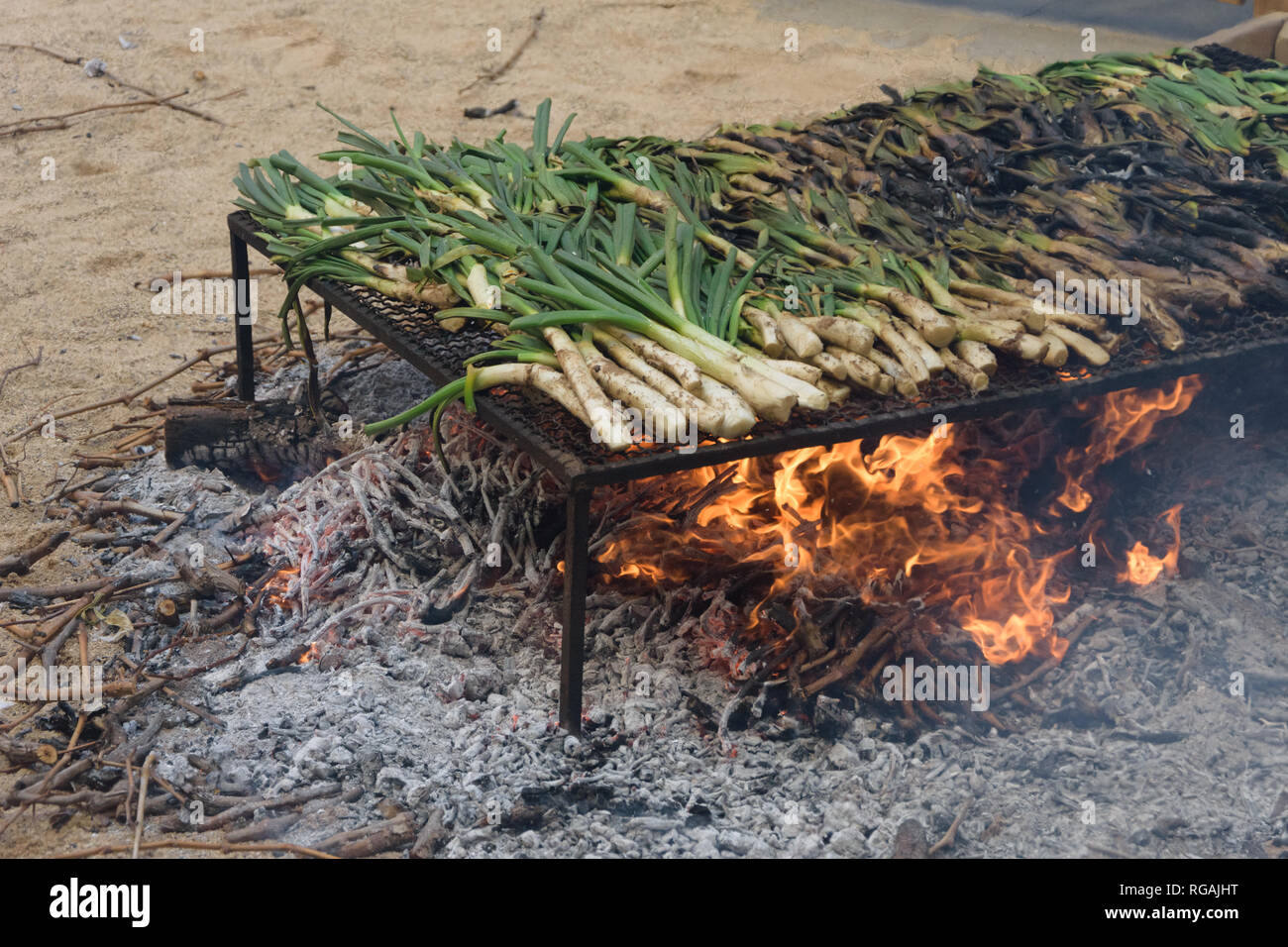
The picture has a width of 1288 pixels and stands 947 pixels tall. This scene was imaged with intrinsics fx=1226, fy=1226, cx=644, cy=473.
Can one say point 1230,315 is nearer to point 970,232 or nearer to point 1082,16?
point 970,232

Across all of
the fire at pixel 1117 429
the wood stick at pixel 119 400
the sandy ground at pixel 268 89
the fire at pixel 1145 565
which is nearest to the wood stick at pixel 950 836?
the fire at pixel 1145 565

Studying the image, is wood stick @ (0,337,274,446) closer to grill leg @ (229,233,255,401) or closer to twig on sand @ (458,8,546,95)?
grill leg @ (229,233,255,401)

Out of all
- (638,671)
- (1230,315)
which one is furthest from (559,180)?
(1230,315)

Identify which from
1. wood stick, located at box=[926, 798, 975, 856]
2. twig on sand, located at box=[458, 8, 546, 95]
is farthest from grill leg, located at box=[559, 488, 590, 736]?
twig on sand, located at box=[458, 8, 546, 95]

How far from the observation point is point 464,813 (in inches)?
125

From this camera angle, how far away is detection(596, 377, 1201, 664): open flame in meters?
3.88

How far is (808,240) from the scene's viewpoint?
4305 mm

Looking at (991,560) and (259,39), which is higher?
(259,39)

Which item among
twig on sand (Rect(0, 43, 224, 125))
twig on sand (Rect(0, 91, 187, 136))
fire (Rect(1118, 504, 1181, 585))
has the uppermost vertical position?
twig on sand (Rect(0, 43, 224, 125))

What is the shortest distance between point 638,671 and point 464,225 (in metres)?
1.61

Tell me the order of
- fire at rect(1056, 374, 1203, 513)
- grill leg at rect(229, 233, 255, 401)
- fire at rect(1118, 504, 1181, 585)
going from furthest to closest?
grill leg at rect(229, 233, 255, 401) → fire at rect(1056, 374, 1203, 513) → fire at rect(1118, 504, 1181, 585)

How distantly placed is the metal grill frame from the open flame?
402 mm

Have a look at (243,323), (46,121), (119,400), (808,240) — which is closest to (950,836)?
(808,240)

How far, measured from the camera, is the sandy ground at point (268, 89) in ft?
21.0
